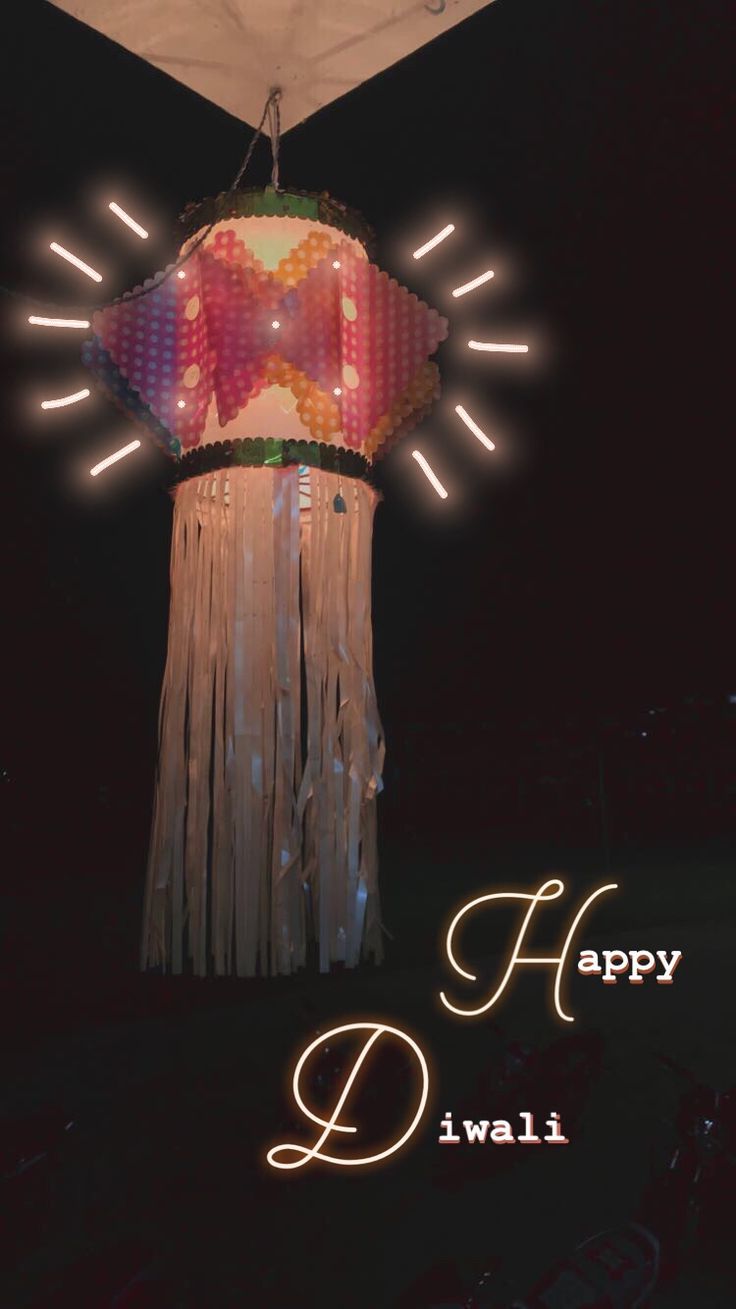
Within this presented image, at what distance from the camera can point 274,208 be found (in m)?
1.47

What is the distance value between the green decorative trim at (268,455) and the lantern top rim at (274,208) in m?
0.36

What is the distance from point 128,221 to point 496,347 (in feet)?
1.92

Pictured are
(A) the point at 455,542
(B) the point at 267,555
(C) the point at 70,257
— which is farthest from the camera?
(A) the point at 455,542

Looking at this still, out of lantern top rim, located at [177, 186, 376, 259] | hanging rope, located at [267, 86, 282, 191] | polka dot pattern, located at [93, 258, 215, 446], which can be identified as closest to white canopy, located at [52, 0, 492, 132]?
hanging rope, located at [267, 86, 282, 191]

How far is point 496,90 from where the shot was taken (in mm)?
2041

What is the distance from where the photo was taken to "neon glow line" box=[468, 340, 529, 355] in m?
1.45

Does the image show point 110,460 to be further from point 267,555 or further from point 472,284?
point 472,284

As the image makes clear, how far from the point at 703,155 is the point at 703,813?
3282 mm

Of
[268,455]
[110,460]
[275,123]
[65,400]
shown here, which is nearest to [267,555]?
[268,455]

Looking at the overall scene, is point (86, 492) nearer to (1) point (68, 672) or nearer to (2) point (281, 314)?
(1) point (68, 672)

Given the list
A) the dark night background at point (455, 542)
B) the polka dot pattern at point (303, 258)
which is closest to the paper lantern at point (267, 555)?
the polka dot pattern at point (303, 258)

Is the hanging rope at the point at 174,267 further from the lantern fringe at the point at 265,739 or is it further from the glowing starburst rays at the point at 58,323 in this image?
the lantern fringe at the point at 265,739

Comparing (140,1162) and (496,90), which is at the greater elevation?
(496,90)

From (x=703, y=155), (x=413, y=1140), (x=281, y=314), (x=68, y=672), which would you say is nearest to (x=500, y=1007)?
(x=413, y=1140)
